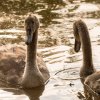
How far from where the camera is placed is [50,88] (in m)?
10.8

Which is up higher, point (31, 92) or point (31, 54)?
point (31, 54)

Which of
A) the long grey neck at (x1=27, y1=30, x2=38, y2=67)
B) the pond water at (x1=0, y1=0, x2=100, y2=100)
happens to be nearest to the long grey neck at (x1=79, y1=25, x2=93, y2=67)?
the pond water at (x1=0, y1=0, x2=100, y2=100)

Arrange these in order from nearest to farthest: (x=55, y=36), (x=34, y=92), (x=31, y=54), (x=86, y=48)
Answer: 1. (x=34, y=92)
2. (x=31, y=54)
3. (x=86, y=48)
4. (x=55, y=36)

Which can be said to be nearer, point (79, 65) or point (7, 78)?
point (7, 78)

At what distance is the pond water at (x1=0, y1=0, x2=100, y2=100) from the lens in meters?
10.7

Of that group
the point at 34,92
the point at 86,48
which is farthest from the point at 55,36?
the point at 34,92

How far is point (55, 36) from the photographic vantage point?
13922 millimetres

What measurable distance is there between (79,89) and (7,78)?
1.51 meters

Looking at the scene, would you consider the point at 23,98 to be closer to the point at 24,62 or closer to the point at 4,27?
the point at 24,62

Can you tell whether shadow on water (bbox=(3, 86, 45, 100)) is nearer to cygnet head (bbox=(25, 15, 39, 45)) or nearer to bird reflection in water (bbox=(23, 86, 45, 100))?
bird reflection in water (bbox=(23, 86, 45, 100))

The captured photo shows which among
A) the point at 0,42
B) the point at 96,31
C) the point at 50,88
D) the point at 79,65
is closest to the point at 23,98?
the point at 50,88

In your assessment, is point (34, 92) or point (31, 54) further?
point (31, 54)

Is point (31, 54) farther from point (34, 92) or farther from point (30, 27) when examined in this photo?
point (34, 92)

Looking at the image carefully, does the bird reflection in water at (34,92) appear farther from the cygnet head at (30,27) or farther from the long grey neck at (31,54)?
the cygnet head at (30,27)
